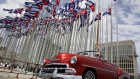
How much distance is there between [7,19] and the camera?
3000 cm

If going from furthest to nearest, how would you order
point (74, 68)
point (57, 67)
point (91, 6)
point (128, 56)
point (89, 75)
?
point (128, 56)
point (91, 6)
point (89, 75)
point (57, 67)
point (74, 68)

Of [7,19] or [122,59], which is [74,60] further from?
[122,59]

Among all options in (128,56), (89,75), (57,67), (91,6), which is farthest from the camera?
(128,56)

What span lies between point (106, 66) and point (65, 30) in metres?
18.9

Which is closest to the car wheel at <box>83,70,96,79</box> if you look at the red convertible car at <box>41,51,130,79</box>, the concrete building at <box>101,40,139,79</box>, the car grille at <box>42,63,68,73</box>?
the red convertible car at <box>41,51,130,79</box>

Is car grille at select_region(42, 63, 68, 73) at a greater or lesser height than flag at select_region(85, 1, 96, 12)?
lesser

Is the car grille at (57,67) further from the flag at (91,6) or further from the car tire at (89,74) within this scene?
the flag at (91,6)

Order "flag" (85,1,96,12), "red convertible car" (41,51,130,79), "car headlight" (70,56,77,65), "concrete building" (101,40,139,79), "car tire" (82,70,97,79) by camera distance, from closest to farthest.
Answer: "red convertible car" (41,51,130,79) → "car headlight" (70,56,77,65) → "car tire" (82,70,97,79) → "flag" (85,1,96,12) → "concrete building" (101,40,139,79)

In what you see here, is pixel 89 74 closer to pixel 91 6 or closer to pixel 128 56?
pixel 91 6

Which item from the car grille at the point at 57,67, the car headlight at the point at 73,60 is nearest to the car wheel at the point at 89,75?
the car headlight at the point at 73,60

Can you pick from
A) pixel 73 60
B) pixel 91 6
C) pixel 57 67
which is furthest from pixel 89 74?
pixel 91 6

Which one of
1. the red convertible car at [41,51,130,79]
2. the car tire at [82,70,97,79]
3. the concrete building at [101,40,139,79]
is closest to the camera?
the red convertible car at [41,51,130,79]

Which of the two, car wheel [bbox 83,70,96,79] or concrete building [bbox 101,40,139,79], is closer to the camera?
car wheel [bbox 83,70,96,79]

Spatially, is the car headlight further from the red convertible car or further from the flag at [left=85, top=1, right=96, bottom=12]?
the flag at [left=85, top=1, right=96, bottom=12]
